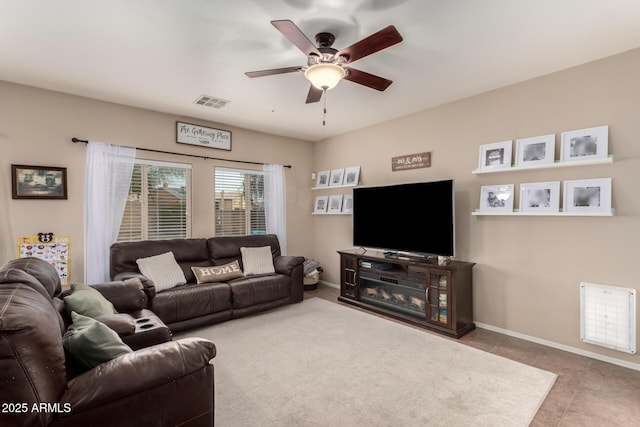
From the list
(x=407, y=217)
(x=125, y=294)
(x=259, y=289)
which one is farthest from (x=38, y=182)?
(x=407, y=217)

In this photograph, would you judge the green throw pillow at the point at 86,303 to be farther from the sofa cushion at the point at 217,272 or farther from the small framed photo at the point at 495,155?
the small framed photo at the point at 495,155

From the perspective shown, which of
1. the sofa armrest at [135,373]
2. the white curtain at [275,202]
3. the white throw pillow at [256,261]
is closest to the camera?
the sofa armrest at [135,373]

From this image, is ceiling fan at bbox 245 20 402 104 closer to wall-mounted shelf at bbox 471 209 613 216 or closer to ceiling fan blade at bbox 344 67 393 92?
ceiling fan blade at bbox 344 67 393 92

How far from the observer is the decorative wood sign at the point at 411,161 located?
4066mm

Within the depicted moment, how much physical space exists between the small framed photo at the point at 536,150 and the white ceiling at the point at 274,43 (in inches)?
25.6

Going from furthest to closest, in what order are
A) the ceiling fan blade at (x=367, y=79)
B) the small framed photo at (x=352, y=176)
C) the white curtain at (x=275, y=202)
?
the white curtain at (x=275, y=202), the small framed photo at (x=352, y=176), the ceiling fan blade at (x=367, y=79)

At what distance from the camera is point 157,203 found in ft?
13.7

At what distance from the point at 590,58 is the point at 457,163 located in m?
1.47

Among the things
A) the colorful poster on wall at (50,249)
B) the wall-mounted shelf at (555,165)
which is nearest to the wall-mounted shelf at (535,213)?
the wall-mounted shelf at (555,165)

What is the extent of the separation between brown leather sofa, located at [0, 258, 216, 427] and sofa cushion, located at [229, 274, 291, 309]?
87.5 inches

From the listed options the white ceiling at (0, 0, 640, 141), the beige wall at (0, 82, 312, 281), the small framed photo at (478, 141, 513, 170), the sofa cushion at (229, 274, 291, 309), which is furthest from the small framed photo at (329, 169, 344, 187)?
the small framed photo at (478, 141, 513, 170)

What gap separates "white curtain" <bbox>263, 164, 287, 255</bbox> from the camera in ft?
17.0

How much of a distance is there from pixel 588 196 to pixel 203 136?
15.2ft

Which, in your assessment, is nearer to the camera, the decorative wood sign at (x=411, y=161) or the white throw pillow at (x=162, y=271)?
the white throw pillow at (x=162, y=271)
